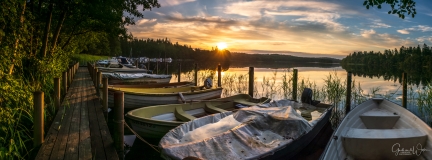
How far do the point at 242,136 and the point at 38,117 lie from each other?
145 inches

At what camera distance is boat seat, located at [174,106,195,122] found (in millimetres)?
7846

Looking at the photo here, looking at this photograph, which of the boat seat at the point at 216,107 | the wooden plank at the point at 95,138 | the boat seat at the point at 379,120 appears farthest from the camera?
the boat seat at the point at 216,107

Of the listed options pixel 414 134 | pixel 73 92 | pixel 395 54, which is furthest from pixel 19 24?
pixel 395 54

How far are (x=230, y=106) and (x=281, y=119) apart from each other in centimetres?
424

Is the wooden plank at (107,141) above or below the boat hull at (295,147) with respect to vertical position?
above

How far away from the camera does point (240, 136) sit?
548cm

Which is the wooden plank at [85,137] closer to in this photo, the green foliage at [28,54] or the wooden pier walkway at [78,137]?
the wooden pier walkway at [78,137]

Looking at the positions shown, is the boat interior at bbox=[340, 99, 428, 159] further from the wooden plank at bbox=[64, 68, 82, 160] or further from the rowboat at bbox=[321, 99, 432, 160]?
the wooden plank at bbox=[64, 68, 82, 160]

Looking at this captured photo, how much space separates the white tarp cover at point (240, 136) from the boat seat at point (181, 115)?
1.13m

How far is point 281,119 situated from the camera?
6.13 metres

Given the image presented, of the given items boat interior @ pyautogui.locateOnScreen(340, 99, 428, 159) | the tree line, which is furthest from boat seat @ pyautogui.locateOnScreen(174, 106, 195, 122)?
the tree line

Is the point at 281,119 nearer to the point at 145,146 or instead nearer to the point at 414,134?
the point at 414,134

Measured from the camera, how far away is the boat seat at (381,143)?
470 cm

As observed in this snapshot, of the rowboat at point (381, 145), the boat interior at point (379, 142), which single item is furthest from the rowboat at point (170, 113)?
the boat interior at point (379, 142)
